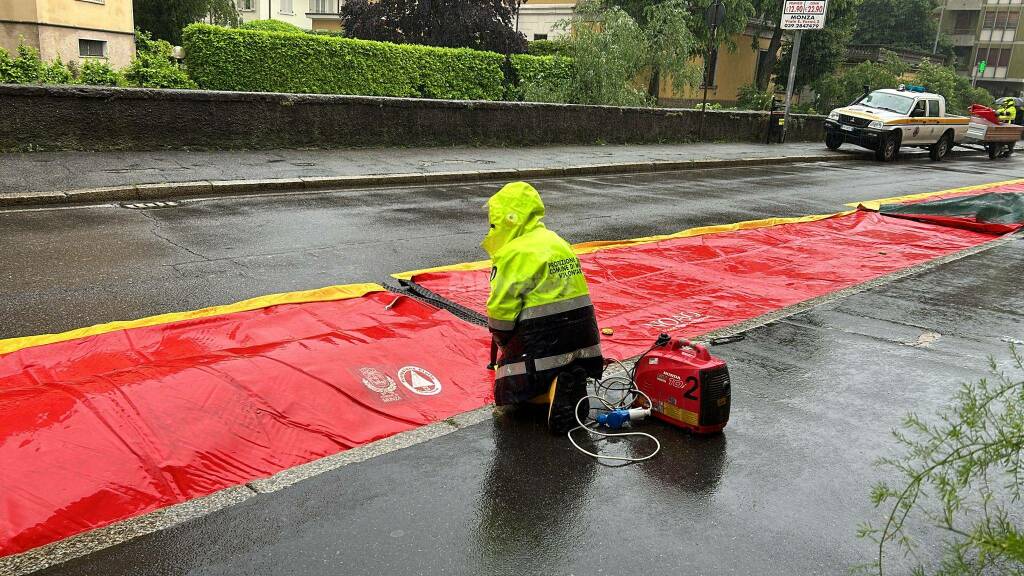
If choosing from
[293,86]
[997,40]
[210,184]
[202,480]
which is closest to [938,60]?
[997,40]

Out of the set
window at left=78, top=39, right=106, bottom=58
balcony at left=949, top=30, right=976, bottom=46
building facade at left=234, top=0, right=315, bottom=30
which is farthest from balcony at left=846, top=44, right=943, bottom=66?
window at left=78, top=39, right=106, bottom=58

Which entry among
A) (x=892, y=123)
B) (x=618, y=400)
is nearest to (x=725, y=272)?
(x=618, y=400)

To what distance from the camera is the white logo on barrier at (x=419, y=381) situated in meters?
5.05

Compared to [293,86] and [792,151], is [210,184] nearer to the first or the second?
[293,86]

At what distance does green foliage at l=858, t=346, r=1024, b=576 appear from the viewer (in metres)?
2.67

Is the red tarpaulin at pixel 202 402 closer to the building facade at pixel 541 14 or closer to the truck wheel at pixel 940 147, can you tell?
the truck wheel at pixel 940 147

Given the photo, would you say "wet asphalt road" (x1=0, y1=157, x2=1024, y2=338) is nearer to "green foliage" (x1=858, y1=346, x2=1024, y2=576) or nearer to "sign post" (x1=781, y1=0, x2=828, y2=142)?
"green foliage" (x1=858, y1=346, x2=1024, y2=576)

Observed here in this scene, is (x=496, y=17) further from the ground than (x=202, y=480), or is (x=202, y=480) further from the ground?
(x=496, y=17)

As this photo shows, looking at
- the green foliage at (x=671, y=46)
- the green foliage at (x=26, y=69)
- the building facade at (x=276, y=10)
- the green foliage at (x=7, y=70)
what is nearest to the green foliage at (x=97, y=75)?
the green foliage at (x=26, y=69)

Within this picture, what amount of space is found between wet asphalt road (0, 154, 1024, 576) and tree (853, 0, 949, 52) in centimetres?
6996

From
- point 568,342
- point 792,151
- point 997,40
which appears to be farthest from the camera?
point 997,40

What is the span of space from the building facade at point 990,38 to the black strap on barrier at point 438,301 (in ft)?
274

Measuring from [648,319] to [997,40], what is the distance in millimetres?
87701

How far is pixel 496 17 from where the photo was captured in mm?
32906
